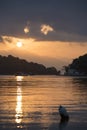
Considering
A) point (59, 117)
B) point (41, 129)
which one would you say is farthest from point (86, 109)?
point (41, 129)

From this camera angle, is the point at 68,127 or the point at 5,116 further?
the point at 5,116

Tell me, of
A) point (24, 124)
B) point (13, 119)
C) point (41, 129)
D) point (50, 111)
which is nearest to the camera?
point (41, 129)

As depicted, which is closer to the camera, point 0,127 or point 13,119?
point 0,127

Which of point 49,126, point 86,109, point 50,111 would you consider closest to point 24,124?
point 49,126

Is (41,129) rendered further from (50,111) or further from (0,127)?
(50,111)

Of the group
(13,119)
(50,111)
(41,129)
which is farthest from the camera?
(50,111)

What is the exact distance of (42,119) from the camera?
34.3 meters

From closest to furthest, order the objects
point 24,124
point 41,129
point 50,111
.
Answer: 1. point 41,129
2. point 24,124
3. point 50,111

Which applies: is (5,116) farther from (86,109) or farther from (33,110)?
(86,109)

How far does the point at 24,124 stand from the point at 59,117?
4.66 metres

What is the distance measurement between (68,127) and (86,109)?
11.4 meters

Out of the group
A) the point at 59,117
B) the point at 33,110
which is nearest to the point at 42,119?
the point at 59,117

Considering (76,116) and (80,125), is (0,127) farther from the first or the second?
(76,116)

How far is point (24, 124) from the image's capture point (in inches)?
1243
